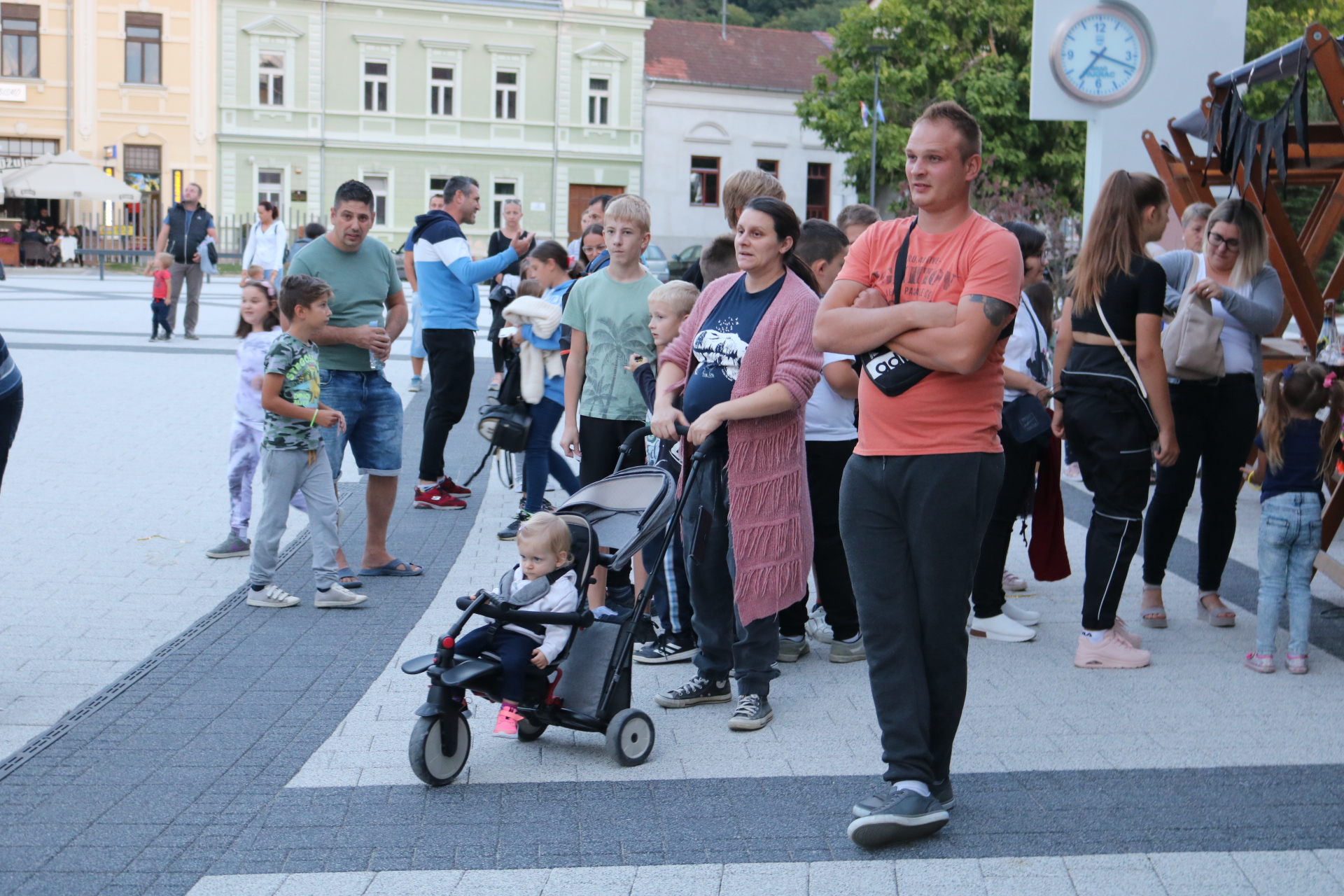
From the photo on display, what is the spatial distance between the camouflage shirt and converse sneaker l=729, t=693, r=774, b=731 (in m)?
2.57

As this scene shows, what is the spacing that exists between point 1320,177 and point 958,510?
7108 mm

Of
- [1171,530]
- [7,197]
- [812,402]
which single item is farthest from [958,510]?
[7,197]

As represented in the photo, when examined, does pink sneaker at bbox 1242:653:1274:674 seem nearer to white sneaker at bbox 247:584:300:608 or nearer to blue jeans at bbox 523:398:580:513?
blue jeans at bbox 523:398:580:513

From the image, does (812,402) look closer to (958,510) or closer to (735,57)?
(958,510)

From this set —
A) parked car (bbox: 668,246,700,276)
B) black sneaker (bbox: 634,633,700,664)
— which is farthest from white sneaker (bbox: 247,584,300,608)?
parked car (bbox: 668,246,700,276)

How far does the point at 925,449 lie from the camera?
12.2ft

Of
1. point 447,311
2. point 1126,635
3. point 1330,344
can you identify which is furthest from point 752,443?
point 1330,344

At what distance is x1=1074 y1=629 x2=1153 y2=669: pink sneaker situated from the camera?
554 cm

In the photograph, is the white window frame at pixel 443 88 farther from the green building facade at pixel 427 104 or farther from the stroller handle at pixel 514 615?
the stroller handle at pixel 514 615

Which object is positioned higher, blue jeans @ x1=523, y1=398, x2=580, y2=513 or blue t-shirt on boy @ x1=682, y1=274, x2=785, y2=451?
blue t-shirt on boy @ x1=682, y1=274, x2=785, y2=451

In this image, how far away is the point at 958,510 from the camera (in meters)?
3.72

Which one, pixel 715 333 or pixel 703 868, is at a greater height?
pixel 715 333

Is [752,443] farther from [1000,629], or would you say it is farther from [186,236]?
[186,236]

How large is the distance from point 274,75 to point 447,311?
43.3 meters
